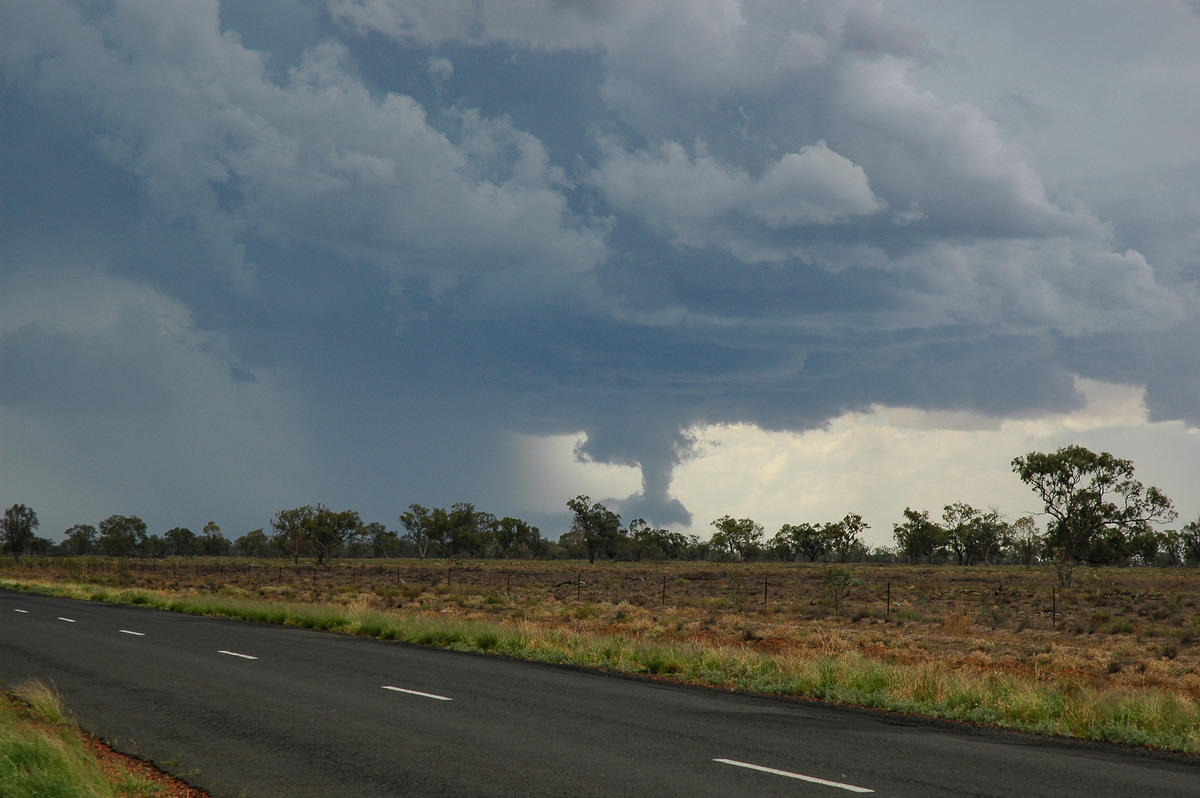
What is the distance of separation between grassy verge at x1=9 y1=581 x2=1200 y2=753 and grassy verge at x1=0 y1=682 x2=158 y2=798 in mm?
11022

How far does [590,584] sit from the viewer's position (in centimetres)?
6606

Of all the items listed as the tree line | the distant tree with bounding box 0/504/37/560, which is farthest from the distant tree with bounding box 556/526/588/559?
the distant tree with bounding box 0/504/37/560

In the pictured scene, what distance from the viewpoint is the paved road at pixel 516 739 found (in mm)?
8836

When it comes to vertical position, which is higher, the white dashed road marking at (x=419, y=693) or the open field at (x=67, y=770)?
the open field at (x=67, y=770)

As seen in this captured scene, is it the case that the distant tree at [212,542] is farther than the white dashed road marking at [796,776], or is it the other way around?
the distant tree at [212,542]

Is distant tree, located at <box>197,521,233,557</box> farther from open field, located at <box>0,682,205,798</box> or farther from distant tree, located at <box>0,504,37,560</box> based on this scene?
open field, located at <box>0,682,205,798</box>

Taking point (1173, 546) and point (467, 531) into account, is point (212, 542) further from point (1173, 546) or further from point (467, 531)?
point (1173, 546)

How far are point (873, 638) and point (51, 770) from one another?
25.9 metres

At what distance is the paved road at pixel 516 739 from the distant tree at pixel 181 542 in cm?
19144

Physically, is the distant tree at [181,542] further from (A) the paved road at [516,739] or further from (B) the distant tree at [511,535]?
(A) the paved road at [516,739]

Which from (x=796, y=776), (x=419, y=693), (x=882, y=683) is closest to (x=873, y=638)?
(x=882, y=683)

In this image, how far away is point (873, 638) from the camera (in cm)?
2978

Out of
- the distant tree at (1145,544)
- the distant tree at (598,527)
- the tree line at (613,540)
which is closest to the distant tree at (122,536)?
the tree line at (613,540)

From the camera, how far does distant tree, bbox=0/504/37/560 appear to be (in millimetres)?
136625
